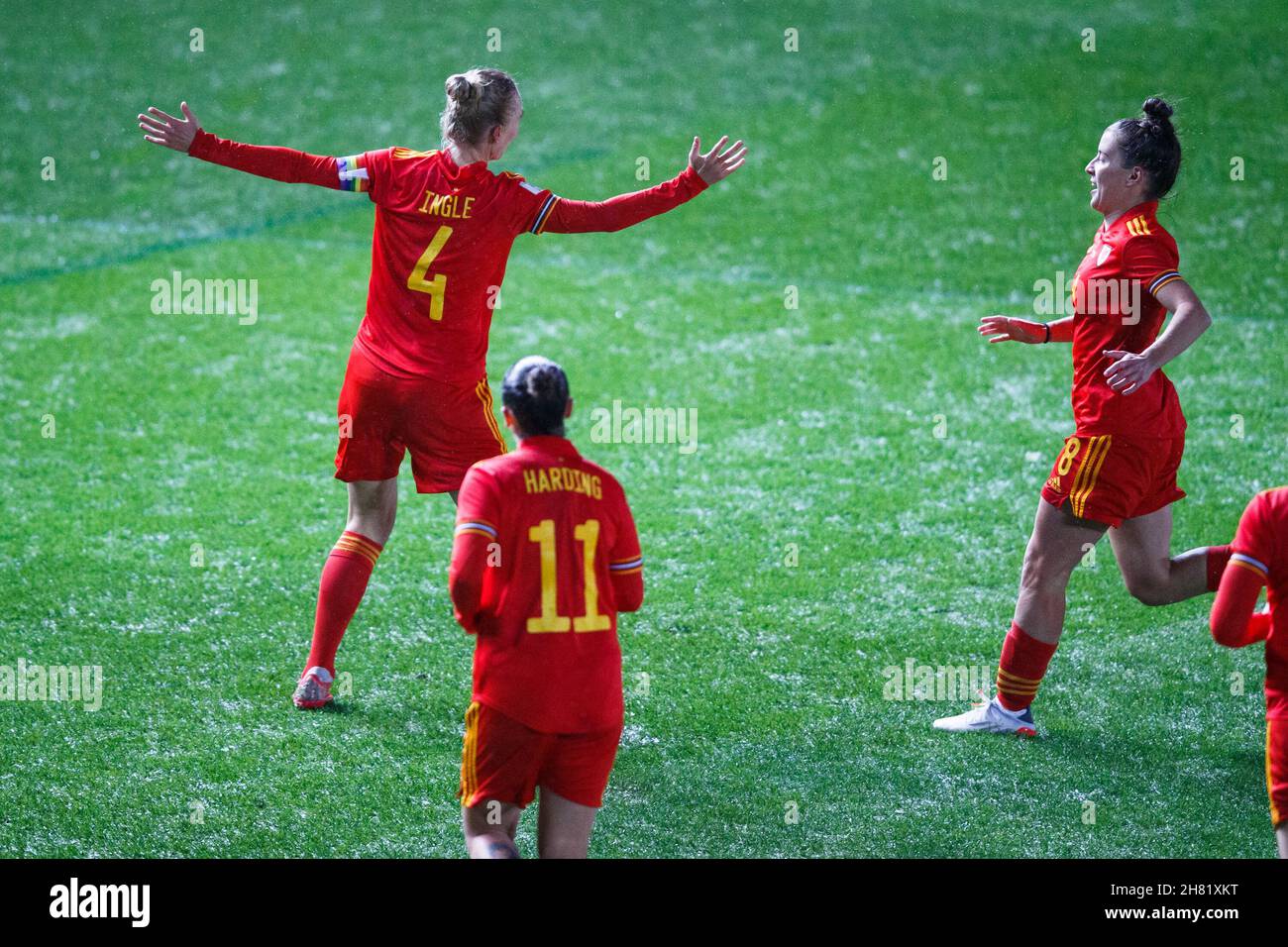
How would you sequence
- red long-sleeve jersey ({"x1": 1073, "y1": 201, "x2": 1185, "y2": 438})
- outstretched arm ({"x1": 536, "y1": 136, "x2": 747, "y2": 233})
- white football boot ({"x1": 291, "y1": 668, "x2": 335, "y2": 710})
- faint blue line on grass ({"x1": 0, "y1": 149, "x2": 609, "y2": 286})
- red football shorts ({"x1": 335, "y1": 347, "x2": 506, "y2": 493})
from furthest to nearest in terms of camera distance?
faint blue line on grass ({"x1": 0, "y1": 149, "x2": 609, "y2": 286})
white football boot ({"x1": 291, "y1": 668, "x2": 335, "y2": 710})
red football shorts ({"x1": 335, "y1": 347, "x2": 506, "y2": 493})
outstretched arm ({"x1": 536, "y1": 136, "x2": 747, "y2": 233})
red long-sleeve jersey ({"x1": 1073, "y1": 201, "x2": 1185, "y2": 438})

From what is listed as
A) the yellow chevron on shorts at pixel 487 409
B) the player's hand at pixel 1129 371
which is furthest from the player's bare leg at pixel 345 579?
the player's hand at pixel 1129 371

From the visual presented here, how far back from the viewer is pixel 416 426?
5.13 metres

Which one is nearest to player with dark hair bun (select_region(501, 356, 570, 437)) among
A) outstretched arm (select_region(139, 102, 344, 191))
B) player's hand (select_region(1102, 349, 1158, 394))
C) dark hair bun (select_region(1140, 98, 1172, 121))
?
outstretched arm (select_region(139, 102, 344, 191))

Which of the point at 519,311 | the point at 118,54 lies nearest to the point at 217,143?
the point at 519,311

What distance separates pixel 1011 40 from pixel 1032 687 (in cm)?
1141

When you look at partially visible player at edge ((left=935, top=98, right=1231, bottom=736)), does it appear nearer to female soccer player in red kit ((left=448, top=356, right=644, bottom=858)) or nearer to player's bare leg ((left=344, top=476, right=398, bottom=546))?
female soccer player in red kit ((left=448, top=356, right=644, bottom=858))

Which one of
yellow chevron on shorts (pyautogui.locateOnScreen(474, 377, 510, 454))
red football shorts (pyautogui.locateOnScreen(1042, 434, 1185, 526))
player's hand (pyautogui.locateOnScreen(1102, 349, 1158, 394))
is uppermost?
player's hand (pyautogui.locateOnScreen(1102, 349, 1158, 394))

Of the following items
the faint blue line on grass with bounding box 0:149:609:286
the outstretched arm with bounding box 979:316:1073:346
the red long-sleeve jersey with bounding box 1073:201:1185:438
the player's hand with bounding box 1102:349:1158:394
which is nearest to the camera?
the player's hand with bounding box 1102:349:1158:394

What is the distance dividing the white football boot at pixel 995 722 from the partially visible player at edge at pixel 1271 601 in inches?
67.3

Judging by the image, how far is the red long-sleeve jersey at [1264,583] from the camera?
11.4 feet

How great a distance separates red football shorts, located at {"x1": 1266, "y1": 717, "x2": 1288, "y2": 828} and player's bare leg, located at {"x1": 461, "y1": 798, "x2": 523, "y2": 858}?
6.07ft

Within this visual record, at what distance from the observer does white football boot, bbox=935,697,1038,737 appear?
17.2 ft

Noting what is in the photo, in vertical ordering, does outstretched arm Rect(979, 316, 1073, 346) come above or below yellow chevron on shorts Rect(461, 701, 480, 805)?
above

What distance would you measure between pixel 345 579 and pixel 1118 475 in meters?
2.74
